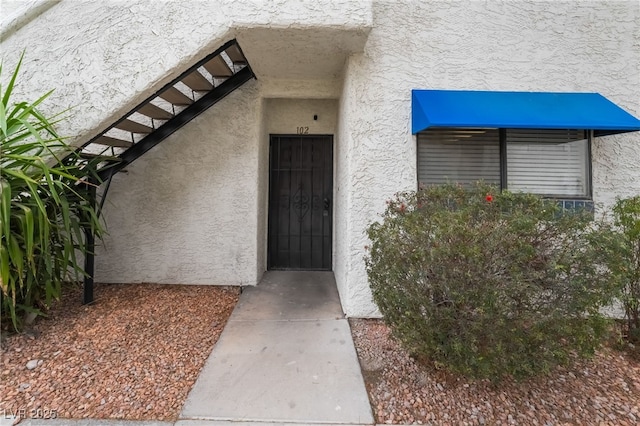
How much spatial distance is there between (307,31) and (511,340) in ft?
12.2

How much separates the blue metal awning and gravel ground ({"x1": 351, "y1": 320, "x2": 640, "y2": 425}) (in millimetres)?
2585

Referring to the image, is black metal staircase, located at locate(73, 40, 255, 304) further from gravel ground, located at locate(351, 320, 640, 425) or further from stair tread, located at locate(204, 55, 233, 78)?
gravel ground, located at locate(351, 320, 640, 425)

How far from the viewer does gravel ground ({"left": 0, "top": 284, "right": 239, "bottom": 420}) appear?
8.27ft

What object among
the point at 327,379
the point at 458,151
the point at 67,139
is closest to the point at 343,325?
the point at 327,379

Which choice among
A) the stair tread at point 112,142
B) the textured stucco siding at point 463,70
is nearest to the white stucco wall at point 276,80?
the textured stucco siding at point 463,70

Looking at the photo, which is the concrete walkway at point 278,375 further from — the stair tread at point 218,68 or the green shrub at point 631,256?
the stair tread at point 218,68

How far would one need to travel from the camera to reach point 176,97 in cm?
448

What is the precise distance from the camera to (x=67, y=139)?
349cm

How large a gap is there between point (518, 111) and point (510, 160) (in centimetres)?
70

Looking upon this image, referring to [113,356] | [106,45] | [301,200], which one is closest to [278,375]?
[113,356]

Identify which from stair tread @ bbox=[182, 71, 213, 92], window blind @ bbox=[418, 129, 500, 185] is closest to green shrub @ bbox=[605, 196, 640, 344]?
window blind @ bbox=[418, 129, 500, 185]

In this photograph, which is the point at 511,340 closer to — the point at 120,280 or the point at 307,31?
the point at 307,31

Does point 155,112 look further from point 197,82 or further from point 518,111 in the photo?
point 518,111

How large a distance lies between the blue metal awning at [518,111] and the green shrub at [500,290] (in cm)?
141
